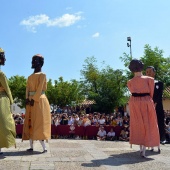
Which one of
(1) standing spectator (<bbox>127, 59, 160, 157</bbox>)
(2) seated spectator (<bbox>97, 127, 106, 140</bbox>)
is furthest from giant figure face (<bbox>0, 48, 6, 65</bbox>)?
(2) seated spectator (<bbox>97, 127, 106, 140</bbox>)

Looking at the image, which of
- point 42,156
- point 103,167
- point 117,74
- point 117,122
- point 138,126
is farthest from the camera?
point 117,74

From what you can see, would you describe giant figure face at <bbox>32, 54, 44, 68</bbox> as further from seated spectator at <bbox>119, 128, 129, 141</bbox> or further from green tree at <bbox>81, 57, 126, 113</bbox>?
green tree at <bbox>81, 57, 126, 113</bbox>

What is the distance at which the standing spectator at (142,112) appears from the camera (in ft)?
21.5

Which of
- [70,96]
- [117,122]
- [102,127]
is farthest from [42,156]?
[70,96]

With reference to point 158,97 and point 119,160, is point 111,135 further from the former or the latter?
point 119,160

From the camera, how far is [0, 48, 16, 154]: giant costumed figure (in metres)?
6.10

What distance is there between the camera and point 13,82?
4759 centimetres

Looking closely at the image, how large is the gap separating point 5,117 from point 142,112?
2.72 meters

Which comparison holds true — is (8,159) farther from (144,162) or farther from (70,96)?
(70,96)

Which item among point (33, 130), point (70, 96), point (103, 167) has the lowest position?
point (103, 167)

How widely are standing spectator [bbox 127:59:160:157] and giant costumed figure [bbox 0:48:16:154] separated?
97.0 inches

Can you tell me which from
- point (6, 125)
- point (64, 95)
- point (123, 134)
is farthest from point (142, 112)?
point (64, 95)

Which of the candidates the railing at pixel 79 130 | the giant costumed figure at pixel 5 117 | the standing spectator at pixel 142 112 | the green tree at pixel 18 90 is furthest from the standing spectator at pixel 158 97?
the green tree at pixel 18 90

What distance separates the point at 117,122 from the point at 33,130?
9.95m
